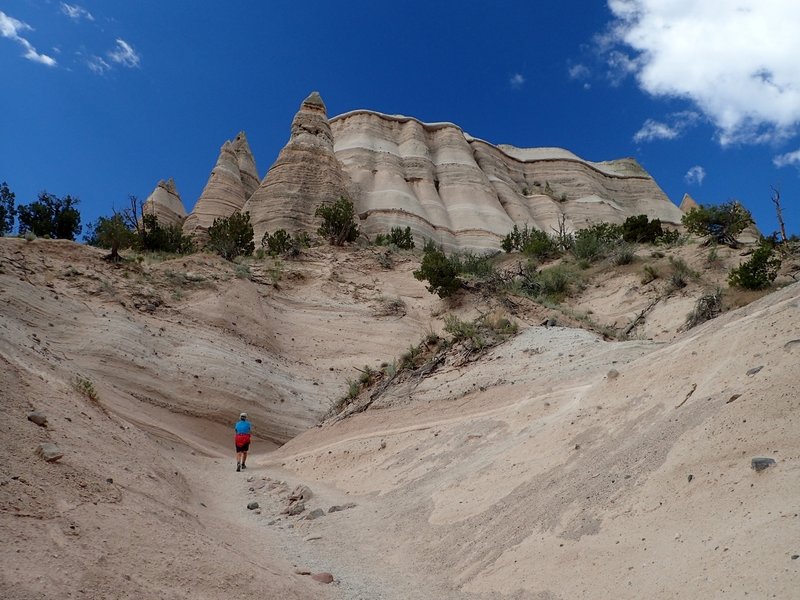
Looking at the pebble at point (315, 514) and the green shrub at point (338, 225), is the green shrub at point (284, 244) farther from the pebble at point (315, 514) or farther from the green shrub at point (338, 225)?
the pebble at point (315, 514)

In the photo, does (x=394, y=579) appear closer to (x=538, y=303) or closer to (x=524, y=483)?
(x=524, y=483)

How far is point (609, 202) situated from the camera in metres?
53.5

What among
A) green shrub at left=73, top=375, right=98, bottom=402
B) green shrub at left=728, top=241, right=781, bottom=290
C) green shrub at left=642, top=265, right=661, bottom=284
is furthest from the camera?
green shrub at left=642, top=265, right=661, bottom=284

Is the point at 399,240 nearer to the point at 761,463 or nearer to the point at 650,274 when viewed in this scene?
the point at 650,274

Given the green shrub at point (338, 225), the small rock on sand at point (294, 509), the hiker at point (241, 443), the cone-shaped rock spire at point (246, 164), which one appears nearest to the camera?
the small rock on sand at point (294, 509)

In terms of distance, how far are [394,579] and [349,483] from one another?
3873 mm

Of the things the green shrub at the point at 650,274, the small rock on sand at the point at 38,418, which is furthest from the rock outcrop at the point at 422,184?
the small rock on sand at the point at 38,418

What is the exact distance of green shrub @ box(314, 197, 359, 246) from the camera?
95.5ft

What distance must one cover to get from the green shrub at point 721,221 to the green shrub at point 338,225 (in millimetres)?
15405

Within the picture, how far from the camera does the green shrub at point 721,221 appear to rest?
74.1ft

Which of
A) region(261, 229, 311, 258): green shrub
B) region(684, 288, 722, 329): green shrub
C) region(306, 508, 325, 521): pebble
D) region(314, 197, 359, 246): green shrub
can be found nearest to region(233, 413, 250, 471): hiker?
region(306, 508, 325, 521): pebble

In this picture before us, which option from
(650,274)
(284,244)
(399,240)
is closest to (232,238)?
(284,244)

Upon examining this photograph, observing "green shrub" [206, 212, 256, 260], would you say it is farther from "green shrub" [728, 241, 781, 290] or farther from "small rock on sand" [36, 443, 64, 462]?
"small rock on sand" [36, 443, 64, 462]

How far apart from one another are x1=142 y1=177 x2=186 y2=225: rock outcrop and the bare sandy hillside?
2927 centimetres
